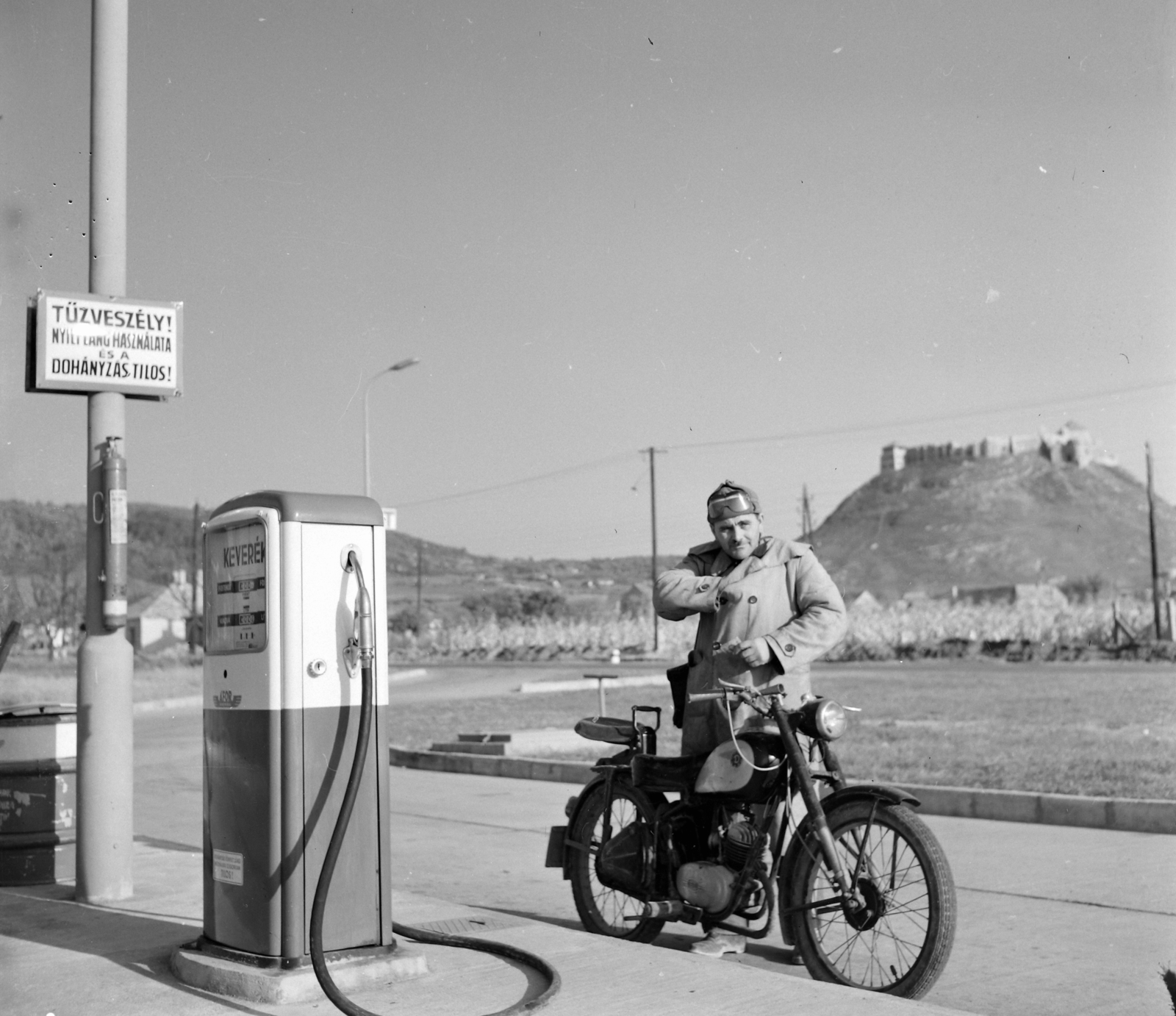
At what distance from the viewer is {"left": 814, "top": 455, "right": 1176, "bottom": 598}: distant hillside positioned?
152875 mm

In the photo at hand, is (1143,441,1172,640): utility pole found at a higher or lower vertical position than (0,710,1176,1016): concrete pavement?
higher

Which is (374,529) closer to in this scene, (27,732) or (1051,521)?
(27,732)

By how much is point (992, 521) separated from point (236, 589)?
168274mm

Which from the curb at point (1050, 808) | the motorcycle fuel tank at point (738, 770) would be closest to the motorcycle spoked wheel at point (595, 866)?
the motorcycle fuel tank at point (738, 770)

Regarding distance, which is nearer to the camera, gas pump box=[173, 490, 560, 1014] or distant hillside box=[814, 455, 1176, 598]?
gas pump box=[173, 490, 560, 1014]

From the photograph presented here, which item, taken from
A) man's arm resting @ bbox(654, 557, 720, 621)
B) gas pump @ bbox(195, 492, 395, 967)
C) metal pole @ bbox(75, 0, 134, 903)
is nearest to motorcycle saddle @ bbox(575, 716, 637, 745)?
man's arm resting @ bbox(654, 557, 720, 621)

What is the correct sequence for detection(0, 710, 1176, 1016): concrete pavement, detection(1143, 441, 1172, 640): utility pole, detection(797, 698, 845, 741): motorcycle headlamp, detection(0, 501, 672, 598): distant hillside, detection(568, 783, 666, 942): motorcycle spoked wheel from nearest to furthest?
detection(0, 710, 1176, 1016): concrete pavement, detection(797, 698, 845, 741): motorcycle headlamp, detection(568, 783, 666, 942): motorcycle spoked wheel, detection(1143, 441, 1172, 640): utility pole, detection(0, 501, 672, 598): distant hillside

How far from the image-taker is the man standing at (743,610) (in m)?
6.14

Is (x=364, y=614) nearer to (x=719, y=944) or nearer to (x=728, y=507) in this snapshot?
(x=728, y=507)

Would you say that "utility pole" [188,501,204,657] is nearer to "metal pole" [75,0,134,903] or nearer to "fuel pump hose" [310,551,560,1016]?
"metal pole" [75,0,134,903]

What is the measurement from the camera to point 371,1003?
197 inches

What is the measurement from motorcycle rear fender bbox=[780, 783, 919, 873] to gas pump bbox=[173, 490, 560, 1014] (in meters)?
1.05

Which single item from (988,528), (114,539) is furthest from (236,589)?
(988,528)

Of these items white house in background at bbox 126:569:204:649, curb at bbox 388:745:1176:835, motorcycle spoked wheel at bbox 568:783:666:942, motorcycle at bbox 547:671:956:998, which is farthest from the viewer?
white house in background at bbox 126:569:204:649
